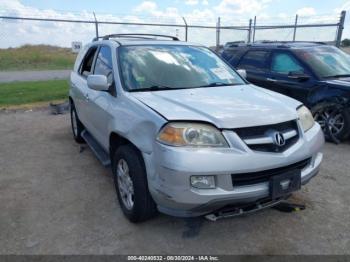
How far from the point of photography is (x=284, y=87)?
Answer: 6.32 m

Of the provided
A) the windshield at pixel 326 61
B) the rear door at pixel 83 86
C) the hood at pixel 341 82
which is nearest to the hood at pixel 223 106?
the rear door at pixel 83 86

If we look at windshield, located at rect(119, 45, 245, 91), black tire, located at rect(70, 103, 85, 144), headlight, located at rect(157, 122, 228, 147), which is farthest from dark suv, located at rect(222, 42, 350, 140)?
headlight, located at rect(157, 122, 228, 147)

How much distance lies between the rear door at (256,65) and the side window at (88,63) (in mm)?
3378

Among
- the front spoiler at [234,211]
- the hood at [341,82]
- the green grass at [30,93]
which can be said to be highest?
the hood at [341,82]

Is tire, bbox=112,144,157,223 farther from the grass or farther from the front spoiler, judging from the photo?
the grass

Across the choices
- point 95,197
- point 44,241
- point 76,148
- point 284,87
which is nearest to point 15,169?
point 76,148

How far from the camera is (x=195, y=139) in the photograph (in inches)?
104

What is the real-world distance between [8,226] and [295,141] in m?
2.85

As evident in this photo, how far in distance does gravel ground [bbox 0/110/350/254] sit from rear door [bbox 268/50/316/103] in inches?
68.7

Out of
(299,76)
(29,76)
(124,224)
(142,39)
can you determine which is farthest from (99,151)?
(29,76)

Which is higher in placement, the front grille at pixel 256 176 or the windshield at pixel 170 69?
the windshield at pixel 170 69

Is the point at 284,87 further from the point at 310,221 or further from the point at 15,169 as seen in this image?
the point at 15,169

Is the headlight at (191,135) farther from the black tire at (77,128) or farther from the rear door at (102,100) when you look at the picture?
the black tire at (77,128)

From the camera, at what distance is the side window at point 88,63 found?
488 cm
